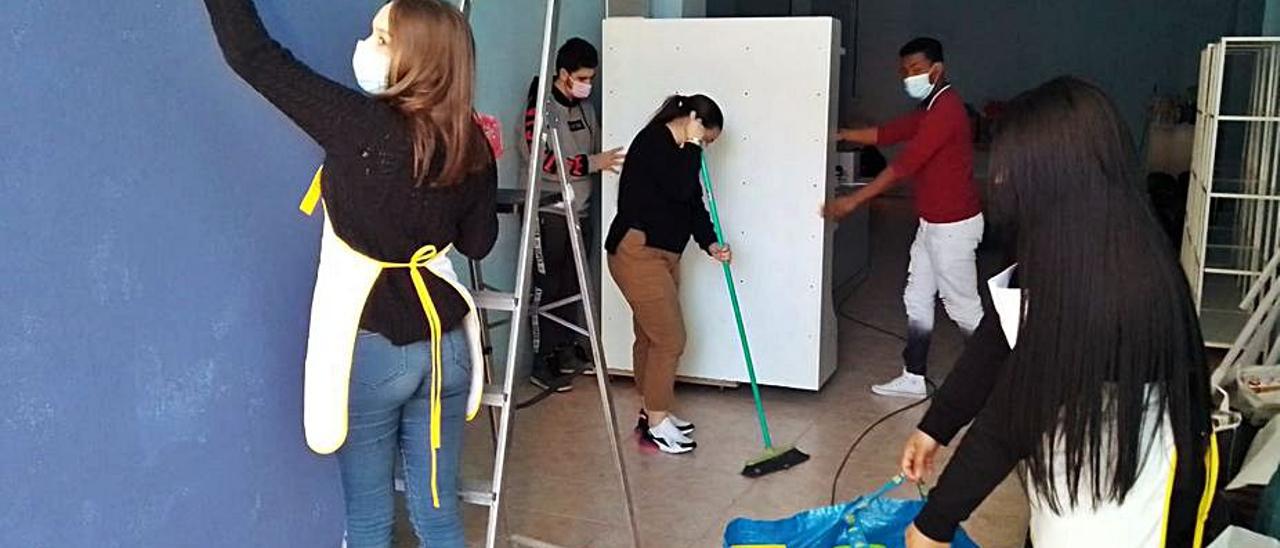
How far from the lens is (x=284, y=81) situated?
1748 mm

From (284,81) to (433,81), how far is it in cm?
23

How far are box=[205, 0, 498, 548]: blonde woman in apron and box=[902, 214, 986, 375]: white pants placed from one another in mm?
2621

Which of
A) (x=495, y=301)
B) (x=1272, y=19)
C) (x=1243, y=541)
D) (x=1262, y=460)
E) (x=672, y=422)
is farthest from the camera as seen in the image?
(x=1272, y=19)

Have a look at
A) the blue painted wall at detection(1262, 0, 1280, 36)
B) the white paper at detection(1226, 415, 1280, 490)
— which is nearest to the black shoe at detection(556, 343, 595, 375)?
the white paper at detection(1226, 415, 1280, 490)

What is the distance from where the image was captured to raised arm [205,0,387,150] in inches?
67.7

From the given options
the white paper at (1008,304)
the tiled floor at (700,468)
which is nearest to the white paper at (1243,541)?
the white paper at (1008,304)

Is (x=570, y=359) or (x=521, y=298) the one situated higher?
(x=521, y=298)

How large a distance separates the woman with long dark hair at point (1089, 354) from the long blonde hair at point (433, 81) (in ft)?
2.76

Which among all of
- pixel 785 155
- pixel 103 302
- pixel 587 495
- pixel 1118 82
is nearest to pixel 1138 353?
pixel 103 302

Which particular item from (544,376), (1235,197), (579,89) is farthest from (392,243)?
(1235,197)

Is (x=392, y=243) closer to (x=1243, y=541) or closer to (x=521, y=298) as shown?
(x=521, y=298)

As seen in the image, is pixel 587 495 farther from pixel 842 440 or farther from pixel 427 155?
pixel 427 155

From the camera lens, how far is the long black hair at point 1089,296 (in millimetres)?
1554

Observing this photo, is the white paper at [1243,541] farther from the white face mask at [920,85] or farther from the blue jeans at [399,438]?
the white face mask at [920,85]
